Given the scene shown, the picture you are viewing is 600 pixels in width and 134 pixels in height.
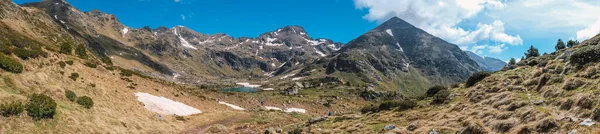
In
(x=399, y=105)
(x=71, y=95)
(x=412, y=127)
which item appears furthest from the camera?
(x=399, y=105)

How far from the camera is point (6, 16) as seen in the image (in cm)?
12425

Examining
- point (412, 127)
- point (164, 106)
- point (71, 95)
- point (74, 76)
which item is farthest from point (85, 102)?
point (412, 127)

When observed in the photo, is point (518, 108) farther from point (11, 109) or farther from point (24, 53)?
point (24, 53)

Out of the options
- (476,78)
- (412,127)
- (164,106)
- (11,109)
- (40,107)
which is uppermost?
(476,78)

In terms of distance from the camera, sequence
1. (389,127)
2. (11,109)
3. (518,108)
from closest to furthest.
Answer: (518,108) < (11,109) < (389,127)

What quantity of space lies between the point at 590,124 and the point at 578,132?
829 millimetres

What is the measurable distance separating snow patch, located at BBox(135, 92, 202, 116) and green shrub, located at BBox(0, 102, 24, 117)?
20.6 m

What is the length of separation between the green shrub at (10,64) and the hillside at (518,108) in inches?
974

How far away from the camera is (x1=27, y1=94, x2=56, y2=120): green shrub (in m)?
21.4

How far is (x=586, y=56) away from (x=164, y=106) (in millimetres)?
44104

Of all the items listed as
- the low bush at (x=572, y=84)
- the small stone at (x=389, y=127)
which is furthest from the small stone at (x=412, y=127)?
the low bush at (x=572, y=84)

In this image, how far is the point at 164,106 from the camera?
4481 centimetres

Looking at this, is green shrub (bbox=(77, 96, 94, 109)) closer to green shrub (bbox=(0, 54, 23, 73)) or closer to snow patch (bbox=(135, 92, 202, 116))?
green shrub (bbox=(0, 54, 23, 73))

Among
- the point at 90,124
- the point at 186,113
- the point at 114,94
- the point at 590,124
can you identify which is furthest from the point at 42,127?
the point at 590,124
